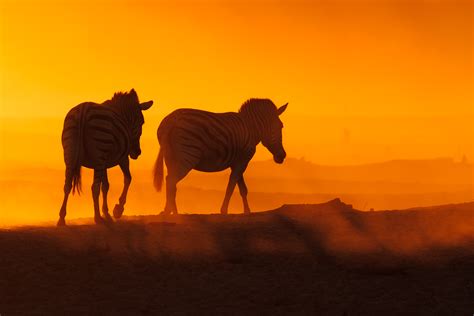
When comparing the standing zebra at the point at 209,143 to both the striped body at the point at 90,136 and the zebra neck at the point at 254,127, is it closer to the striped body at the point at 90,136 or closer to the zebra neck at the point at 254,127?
the zebra neck at the point at 254,127

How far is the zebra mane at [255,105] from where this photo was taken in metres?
23.6

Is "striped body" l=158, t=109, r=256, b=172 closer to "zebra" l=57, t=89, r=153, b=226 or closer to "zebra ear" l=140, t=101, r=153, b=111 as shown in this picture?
"zebra ear" l=140, t=101, r=153, b=111

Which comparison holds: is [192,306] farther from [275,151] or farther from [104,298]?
[275,151]

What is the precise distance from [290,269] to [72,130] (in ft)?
20.6

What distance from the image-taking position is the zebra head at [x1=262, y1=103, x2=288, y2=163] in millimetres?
23594

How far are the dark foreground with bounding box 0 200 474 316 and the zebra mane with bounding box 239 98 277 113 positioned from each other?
16.2 feet

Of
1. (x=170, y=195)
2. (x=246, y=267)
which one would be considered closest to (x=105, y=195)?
(x=170, y=195)

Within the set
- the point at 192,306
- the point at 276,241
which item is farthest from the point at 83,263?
the point at 276,241

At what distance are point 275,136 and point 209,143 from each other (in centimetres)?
266

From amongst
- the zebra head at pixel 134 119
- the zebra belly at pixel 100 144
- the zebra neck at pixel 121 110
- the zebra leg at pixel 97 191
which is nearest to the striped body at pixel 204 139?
the zebra head at pixel 134 119

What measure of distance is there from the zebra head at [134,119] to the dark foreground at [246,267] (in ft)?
8.08

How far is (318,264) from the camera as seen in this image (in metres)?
15.9

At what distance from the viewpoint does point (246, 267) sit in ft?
51.4

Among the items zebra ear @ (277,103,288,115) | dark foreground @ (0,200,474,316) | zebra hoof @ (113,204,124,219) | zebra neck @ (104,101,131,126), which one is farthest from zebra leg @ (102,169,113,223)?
zebra ear @ (277,103,288,115)
